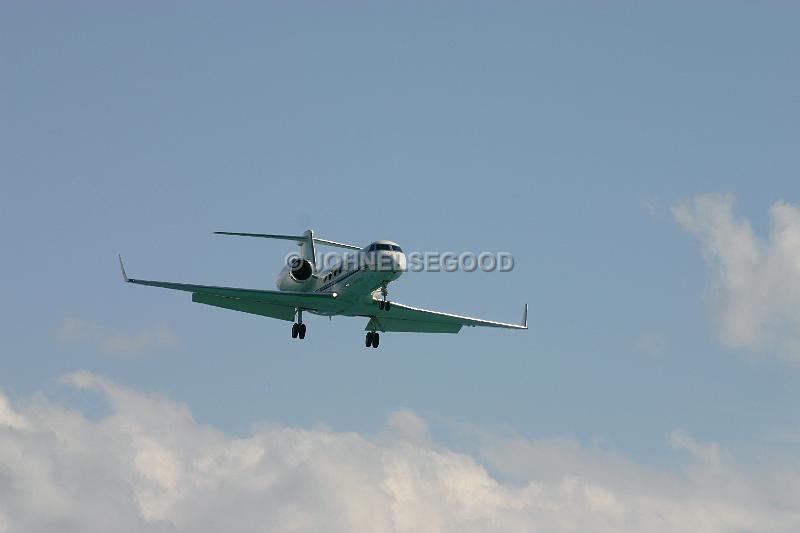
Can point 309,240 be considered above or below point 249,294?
above

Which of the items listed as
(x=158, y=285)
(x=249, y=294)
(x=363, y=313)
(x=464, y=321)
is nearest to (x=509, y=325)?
(x=464, y=321)

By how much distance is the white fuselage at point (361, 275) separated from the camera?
2426 inches

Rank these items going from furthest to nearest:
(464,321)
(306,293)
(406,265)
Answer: (464,321)
(306,293)
(406,265)

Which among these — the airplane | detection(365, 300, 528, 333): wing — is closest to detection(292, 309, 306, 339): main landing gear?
the airplane

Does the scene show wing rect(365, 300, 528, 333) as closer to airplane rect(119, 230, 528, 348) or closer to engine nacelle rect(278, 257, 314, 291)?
airplane rect(119, 230, 528, 348)

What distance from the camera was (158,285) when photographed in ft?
212

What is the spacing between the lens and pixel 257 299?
68.0 metres

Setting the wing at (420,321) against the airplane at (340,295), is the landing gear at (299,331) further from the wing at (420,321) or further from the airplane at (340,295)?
the wing at (420,321)

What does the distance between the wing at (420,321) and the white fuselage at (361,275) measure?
225 centimetres

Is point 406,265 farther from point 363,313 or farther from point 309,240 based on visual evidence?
point 309,240

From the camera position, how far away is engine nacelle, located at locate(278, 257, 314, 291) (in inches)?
2721

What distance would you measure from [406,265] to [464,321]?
33.3ft

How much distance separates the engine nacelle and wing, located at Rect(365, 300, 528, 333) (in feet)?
12.6

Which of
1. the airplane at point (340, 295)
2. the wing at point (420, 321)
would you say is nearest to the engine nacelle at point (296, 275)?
the airplane at point (340, 295)
